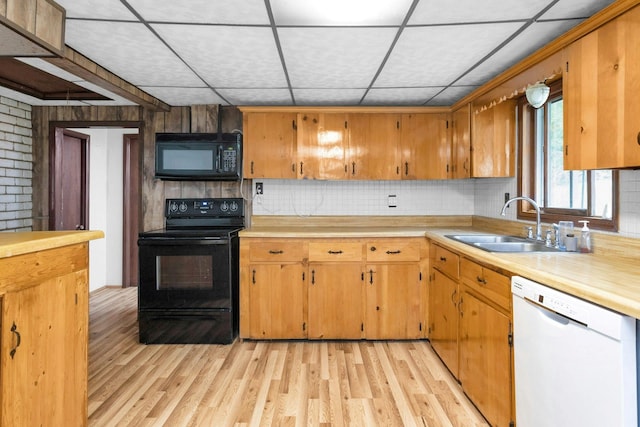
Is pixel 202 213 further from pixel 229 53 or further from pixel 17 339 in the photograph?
pixel 17 339

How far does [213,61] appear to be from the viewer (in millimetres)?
2410

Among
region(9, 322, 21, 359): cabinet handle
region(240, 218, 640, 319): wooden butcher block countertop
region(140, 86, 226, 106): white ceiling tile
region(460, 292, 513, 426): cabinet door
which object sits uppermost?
region(140, 86, 226, 106): white ceiling tile

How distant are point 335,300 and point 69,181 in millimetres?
3393

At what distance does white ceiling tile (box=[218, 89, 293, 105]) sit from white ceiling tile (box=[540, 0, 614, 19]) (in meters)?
1.86

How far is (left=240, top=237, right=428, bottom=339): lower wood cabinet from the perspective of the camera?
307 cm

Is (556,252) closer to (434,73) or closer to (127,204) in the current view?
(434,73)

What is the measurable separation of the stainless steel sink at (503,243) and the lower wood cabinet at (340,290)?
41 cm

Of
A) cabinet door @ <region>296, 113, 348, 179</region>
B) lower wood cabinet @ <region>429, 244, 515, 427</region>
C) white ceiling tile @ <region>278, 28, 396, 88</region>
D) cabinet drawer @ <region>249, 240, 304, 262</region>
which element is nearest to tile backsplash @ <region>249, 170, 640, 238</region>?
cabinet door @ <region>296, 113, 348, 179</region>

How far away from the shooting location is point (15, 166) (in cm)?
341

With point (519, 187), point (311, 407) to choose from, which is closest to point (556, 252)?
point (519, 187)

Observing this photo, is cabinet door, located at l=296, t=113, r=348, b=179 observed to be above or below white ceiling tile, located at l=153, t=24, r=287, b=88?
below

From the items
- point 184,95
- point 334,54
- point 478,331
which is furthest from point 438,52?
point 184,95

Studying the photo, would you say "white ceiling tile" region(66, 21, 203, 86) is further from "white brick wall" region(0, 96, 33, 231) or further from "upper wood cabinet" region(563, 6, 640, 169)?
"upper wood cabinet" region(563, 6, 640, 169)

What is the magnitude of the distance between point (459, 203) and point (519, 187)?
0.83 metres
